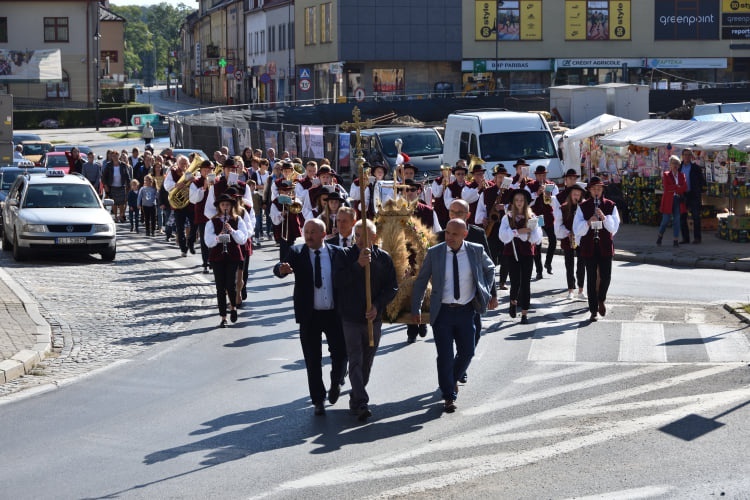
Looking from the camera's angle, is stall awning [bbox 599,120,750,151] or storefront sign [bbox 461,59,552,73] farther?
storefront sign [bbox 461,59,552,73]

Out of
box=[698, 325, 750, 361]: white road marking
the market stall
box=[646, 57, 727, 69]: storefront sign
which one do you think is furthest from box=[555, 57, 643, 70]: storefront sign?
box=[698, 325, 750, 361]: white road marking

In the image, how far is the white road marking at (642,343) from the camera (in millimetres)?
13703

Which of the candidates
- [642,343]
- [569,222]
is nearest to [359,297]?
[642,343]

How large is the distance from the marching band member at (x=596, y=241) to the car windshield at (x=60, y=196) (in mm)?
11633

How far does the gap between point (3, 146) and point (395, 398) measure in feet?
103

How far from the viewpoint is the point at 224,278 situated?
632 inches

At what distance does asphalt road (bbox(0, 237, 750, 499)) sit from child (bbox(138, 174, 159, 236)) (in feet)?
37.1

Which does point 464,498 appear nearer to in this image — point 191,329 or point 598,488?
point 598,488

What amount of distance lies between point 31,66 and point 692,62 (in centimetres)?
4537

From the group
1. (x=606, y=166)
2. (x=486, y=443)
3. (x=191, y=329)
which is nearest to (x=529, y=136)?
(x=606, y=166)

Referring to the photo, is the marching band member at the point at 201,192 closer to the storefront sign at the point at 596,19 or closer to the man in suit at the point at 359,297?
the man in suit at the point at 359,297

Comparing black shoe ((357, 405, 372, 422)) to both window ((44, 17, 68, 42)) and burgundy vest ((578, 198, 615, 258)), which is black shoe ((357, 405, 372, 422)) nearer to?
burgundy vest ((578, 198, 615, 258))

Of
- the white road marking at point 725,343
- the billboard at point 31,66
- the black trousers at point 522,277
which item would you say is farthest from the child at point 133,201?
the billboard at point 31,66

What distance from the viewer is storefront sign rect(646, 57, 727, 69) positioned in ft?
259
